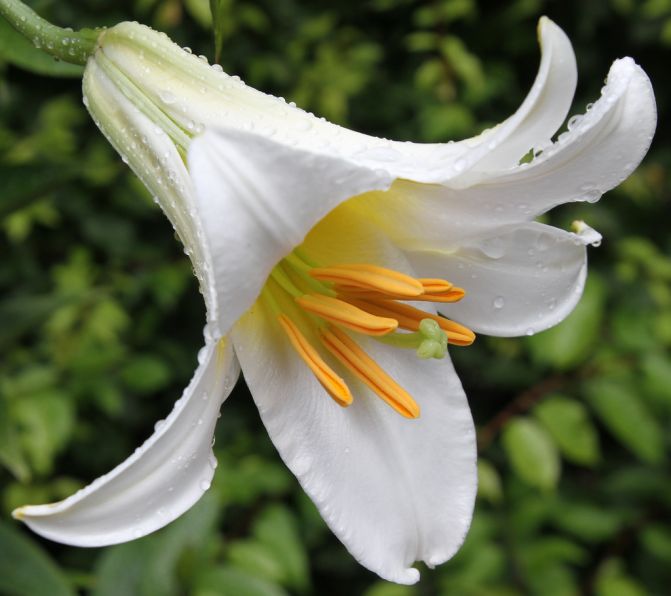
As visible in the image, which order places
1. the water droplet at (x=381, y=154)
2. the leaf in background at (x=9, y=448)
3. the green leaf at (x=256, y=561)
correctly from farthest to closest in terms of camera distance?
the green leaf at (x=256, y=561) < the leaf in background at (x=9, y=448) < the water droplet at (x=381, y=154)

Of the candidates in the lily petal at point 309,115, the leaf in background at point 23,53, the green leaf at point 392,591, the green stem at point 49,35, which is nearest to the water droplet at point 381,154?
the lily petal at point 309,115

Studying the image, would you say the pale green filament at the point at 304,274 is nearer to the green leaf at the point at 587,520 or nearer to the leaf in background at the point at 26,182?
the leaf in background at the point at 26,182

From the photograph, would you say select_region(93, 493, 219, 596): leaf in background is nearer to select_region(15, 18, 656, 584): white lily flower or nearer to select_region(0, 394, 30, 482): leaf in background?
select_region(0, 394, 30, 482): leaf in background

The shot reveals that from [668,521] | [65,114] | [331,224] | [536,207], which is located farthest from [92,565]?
[536,207]

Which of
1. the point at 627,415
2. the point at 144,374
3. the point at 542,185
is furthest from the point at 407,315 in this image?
the point at 144,374

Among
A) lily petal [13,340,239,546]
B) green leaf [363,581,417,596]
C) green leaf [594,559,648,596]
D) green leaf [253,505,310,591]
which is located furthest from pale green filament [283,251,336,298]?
green leaf [594,559,648,596]

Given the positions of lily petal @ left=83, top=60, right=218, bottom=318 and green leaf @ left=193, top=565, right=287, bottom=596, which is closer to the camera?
lily petal @ left=83, top=60, right=218, bottom=318

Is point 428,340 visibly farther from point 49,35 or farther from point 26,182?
point 26,182
